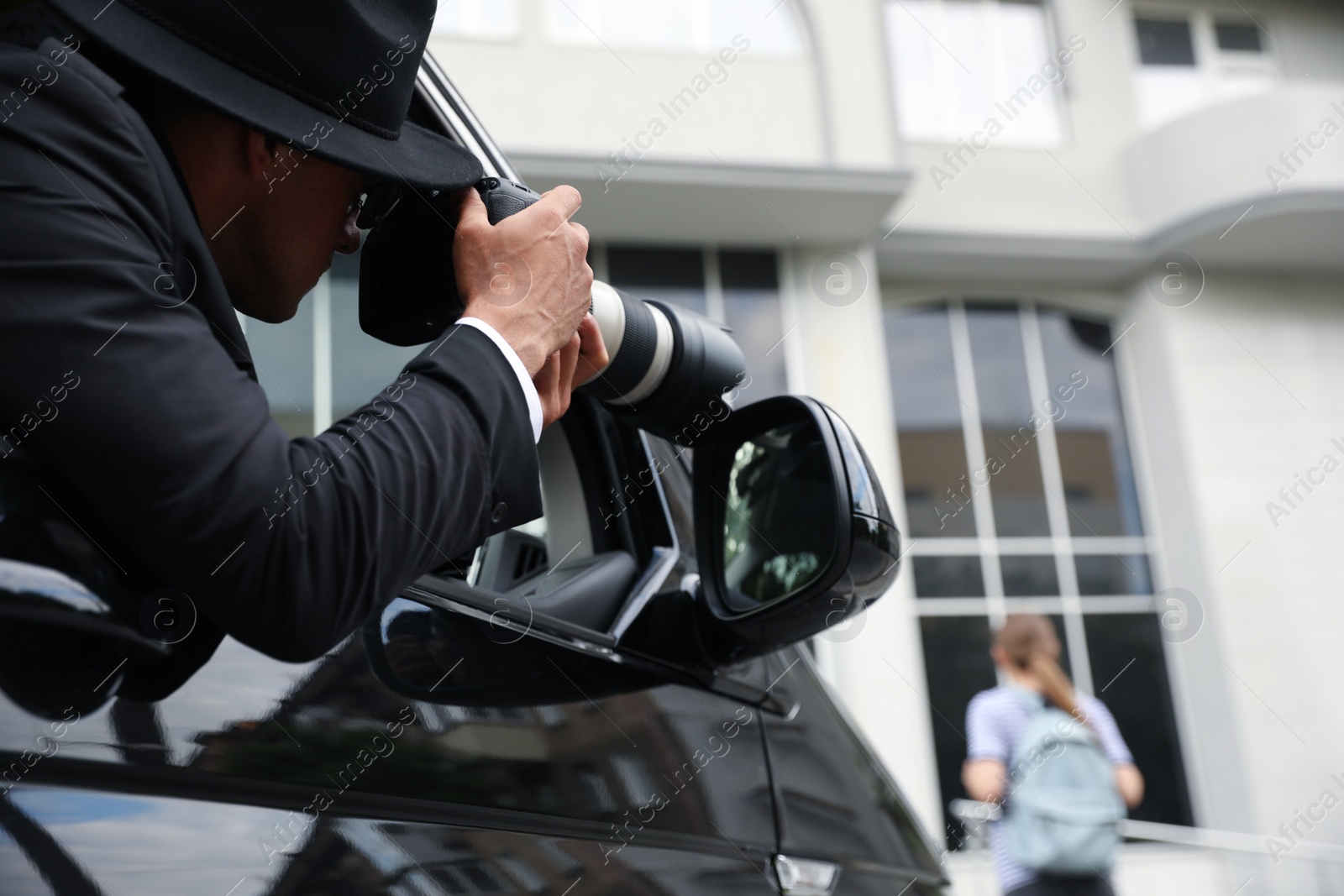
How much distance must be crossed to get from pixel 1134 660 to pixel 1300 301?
3881 millimetres

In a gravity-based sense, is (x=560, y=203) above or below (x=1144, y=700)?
below

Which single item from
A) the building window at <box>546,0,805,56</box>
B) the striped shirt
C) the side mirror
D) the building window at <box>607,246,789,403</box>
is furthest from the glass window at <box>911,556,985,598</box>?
the side mirror

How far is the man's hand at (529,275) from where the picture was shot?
88cm

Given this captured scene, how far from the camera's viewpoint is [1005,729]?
383 centimetres

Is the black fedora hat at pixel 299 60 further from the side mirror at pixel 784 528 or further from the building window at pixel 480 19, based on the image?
the building window at pixel 480 19

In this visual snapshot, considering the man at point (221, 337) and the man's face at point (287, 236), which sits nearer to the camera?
the man at point (221, 337)

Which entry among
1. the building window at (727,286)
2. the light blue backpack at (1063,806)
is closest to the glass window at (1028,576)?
the building window at (727,286)

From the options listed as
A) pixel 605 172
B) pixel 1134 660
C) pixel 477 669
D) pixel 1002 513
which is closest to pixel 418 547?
pixel 477 669

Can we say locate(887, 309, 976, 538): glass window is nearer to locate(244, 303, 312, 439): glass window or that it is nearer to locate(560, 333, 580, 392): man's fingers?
locate(244, 303, 312, 439): glass window

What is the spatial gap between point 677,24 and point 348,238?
8.97 meters

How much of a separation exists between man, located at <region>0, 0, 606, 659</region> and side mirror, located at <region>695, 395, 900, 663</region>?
0.42m

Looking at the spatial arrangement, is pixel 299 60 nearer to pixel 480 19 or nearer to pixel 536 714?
pixel 536 714

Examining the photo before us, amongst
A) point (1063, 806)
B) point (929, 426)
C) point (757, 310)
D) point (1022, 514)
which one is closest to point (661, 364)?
point (1063, 806)

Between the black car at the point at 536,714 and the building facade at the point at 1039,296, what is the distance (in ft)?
22.9
